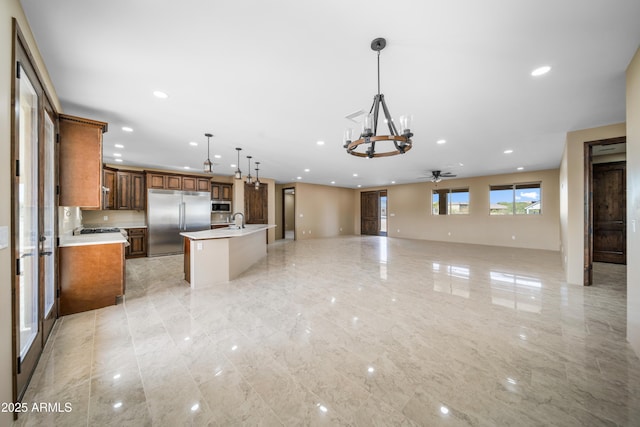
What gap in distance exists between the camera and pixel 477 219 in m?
9.11

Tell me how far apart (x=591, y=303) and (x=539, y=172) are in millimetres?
6418

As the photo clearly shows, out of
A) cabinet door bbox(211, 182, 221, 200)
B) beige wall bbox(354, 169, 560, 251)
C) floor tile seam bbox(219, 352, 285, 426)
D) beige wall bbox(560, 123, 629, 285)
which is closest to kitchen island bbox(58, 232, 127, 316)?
floor tile seam bbox(219, 352, 285, 426)

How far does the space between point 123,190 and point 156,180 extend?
0.84 metres

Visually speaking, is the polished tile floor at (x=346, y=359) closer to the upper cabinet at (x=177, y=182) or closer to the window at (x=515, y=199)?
the upper cabinet at (x=177, y=182)

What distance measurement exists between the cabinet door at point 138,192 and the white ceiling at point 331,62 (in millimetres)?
2947

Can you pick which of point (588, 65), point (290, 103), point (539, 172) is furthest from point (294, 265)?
point (539, 172)

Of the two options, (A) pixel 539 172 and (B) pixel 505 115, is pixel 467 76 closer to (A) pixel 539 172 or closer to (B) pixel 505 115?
(B) pixel 505 115

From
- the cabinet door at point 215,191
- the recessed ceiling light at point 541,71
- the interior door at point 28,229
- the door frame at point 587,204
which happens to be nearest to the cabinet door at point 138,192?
the cabinet door at point 215,191

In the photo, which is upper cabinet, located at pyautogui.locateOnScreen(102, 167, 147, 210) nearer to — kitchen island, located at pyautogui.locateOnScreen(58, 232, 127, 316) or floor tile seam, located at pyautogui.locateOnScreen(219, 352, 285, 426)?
kitchen island, located at pyautogui.locateOnScreen(58, 232, 127, 316)

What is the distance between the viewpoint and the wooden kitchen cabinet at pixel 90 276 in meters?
2.92

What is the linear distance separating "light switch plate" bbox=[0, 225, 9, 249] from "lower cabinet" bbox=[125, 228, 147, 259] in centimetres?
590

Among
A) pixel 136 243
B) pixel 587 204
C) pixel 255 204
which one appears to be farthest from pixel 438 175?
pixel 136 243

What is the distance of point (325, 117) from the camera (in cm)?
347

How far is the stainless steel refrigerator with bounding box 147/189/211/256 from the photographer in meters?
6.62
